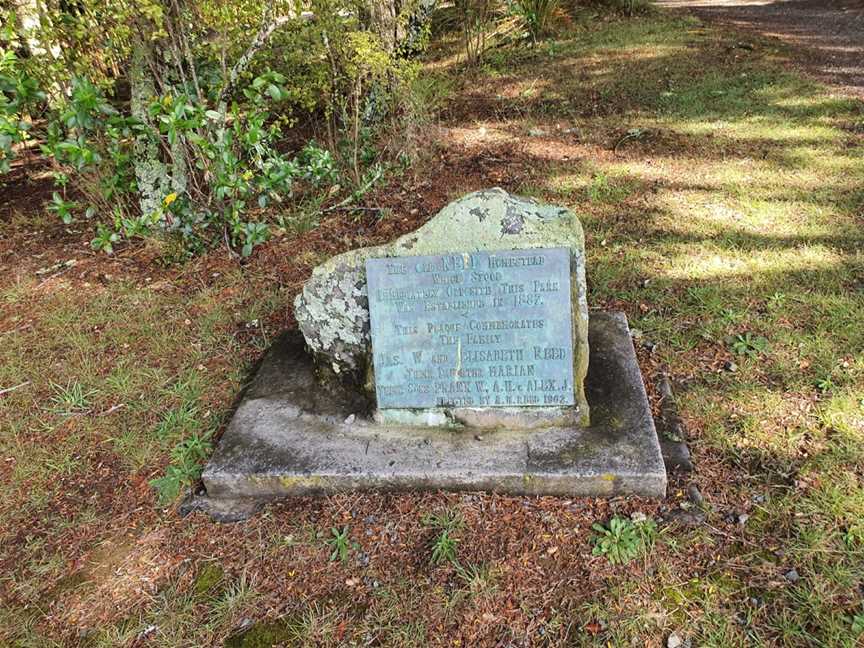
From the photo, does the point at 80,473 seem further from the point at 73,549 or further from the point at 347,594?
the point at 347,594

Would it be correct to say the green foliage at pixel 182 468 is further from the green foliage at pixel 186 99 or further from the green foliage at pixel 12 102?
the green foliage at pixel 12 102

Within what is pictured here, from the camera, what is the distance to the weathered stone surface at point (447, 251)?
100.0 inches

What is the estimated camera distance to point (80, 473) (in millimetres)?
2846

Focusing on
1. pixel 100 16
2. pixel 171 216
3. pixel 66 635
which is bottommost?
pixel 66 635

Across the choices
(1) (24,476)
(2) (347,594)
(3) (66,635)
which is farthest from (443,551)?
(1) (24,476)

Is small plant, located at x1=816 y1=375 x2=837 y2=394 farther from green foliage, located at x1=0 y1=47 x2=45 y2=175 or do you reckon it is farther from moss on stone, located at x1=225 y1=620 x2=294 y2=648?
green foliage, located at x1=0 y1=47 x2=45 y2=175

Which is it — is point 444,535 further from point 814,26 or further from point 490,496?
point 814,26

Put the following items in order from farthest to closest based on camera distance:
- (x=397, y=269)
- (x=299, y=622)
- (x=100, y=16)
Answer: (x=100, y=16), (x=397, y=269), (x=299, y=622)

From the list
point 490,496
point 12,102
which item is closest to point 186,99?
point 12,102

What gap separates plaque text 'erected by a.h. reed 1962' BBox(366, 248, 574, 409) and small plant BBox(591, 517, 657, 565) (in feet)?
1.81

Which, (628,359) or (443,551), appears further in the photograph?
(628,359)

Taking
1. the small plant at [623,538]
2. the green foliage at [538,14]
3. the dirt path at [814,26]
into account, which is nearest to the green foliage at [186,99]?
the small plant at [623,538]

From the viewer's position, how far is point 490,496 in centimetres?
252

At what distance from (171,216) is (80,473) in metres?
2.05
